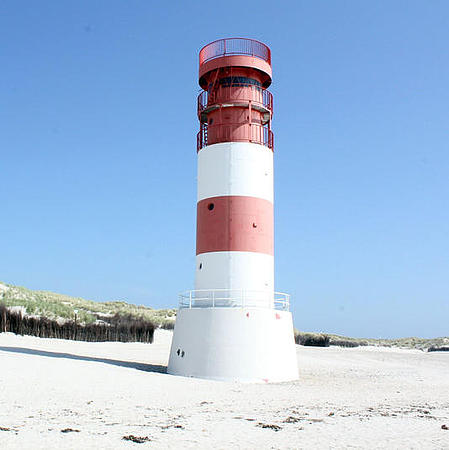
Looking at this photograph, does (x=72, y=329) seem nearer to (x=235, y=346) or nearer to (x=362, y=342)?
(x=235, y=346)

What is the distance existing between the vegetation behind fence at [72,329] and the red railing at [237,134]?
48.9 feet

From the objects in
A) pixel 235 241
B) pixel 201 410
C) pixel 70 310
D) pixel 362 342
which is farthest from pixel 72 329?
pixel 362 342

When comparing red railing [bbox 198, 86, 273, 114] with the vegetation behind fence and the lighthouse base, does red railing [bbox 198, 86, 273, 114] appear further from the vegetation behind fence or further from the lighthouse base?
the vegetation behind fence

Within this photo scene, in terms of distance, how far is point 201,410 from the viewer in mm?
11617

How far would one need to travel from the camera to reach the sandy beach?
8.67 metres

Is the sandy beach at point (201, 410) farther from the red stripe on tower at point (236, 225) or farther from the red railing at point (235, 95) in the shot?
the red railing at point (235, 95)

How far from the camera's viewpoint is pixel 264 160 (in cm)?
1902

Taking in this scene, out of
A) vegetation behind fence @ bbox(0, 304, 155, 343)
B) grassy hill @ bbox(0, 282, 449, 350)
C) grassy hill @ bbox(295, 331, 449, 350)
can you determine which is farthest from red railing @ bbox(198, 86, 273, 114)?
grassy hill @ bbox(295, 331, 449, 350)

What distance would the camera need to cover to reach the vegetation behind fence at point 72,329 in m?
27.9

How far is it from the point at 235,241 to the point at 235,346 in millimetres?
3424

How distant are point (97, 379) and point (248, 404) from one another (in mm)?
4655

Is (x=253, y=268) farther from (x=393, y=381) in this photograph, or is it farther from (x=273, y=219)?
(x=393, y=381)

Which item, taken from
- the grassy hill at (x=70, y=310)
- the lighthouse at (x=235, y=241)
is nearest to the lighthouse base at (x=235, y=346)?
the lighthouse at (x=235, y=241)

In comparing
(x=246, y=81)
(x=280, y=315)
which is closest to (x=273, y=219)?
(x=280, y=315)
